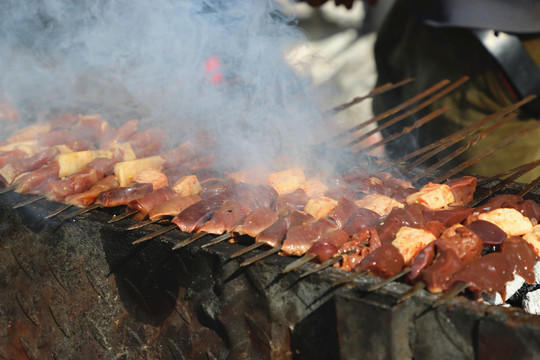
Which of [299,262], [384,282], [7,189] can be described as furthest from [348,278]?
[7,189]

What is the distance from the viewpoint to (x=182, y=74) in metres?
5.88

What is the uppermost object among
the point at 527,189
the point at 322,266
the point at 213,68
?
the point at 213,68

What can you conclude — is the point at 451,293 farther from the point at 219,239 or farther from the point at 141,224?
the point at 141,224

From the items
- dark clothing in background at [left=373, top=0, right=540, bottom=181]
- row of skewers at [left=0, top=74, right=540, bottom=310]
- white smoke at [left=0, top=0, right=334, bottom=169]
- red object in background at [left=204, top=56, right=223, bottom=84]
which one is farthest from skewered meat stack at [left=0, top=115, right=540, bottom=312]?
dark clothing in background at [left=373, top=0, right=540, bottom=181]

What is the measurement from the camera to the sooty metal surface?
2.33 m

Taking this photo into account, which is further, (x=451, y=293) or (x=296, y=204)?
(x=296, y=204)

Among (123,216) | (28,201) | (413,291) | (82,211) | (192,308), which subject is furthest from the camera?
(28,201)

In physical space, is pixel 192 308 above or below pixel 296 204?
below

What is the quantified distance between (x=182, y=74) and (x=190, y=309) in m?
3.43

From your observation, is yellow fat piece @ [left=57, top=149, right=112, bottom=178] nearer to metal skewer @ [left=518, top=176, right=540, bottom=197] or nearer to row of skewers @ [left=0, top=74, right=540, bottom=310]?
row of skewers @ [left=0, top=74, right=540, bottom=310]

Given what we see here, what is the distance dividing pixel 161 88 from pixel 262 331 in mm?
3714

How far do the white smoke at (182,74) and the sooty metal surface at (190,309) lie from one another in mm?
1595

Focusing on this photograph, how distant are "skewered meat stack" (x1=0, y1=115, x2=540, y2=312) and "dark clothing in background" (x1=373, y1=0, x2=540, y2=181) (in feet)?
6.39

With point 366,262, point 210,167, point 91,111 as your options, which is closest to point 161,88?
point 91,111
